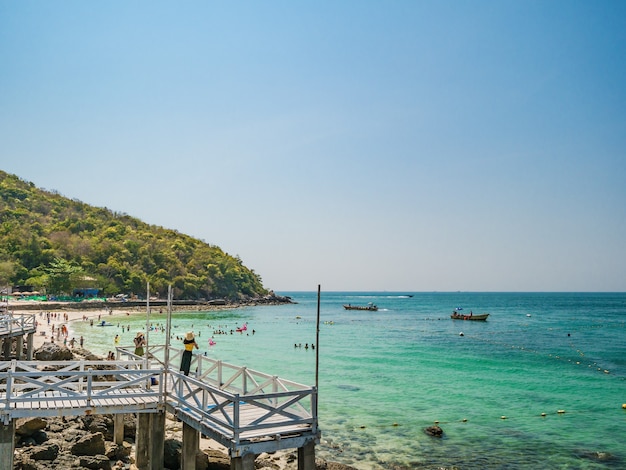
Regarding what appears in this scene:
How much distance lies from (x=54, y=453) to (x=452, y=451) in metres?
15.2

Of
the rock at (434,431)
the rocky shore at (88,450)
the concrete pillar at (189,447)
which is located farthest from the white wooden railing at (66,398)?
the rock at (434,431)

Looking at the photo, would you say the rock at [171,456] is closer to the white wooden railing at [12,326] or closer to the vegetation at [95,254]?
the white wooden railing at [12,326]

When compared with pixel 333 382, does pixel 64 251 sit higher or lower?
higher

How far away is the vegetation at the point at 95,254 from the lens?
390 feet

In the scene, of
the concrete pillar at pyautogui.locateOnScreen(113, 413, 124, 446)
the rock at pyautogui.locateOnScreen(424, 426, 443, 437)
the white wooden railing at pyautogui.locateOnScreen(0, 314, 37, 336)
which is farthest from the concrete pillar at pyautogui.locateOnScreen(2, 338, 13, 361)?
the rock at pyautogui.locateOnScreen(424, 426, 443, 437)

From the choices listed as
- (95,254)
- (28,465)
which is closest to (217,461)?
(28,465)

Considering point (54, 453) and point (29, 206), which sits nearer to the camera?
point (54, 453)

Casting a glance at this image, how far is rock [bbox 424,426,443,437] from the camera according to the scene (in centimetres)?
2430

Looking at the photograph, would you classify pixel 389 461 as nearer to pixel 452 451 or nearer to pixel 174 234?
pixel 452 451

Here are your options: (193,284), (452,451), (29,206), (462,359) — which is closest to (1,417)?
(452,451)

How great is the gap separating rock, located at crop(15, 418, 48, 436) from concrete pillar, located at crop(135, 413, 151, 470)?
344 cm

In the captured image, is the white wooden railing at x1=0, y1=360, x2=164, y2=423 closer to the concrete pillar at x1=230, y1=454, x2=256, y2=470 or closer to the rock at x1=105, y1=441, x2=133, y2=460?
the rock at x1=105, y1=441, x2=133, y2=460

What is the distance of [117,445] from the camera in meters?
18.0

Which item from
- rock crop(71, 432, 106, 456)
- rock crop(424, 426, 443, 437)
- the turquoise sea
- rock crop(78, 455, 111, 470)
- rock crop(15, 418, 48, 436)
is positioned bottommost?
the turquoise sea
